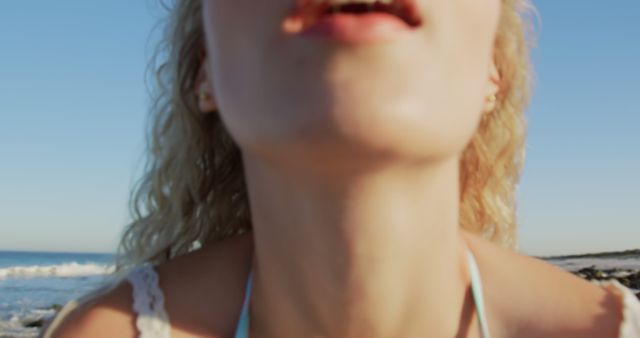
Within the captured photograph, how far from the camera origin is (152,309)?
2.43 meters

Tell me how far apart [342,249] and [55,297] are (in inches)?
667

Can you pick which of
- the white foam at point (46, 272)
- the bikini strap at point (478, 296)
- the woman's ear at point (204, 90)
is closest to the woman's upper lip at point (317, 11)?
the woman's ear at point (204, 90)

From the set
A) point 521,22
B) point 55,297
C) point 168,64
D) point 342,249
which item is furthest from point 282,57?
point 55,297

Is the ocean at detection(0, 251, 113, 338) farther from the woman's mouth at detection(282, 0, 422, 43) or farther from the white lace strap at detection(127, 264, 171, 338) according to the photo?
the woman's mouth at detection(282, 0, 422, 43)

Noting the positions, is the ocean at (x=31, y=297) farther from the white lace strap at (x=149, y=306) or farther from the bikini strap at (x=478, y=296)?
the bikini strap at (x=478, y=296)

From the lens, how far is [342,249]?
6.93ft

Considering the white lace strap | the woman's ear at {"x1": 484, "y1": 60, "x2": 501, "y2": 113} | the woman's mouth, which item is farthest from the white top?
the woman's mouth

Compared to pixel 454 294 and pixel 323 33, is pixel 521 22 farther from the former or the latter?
pixel 323 33

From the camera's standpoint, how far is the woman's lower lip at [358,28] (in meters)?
1.70

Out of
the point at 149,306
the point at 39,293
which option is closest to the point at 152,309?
the point at 149,306

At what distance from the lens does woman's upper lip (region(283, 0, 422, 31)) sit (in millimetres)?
1786

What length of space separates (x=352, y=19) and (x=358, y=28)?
3cm

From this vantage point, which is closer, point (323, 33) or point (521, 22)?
point (323, 33)

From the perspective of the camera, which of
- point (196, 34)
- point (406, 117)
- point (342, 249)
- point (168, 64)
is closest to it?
point (406, 117)
